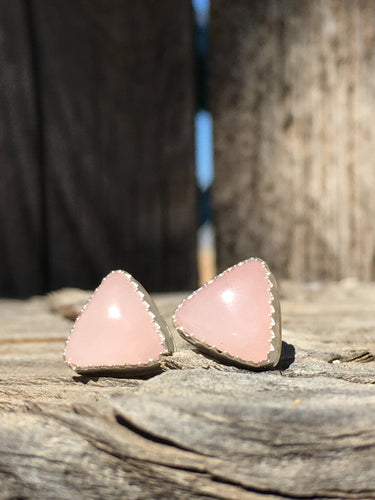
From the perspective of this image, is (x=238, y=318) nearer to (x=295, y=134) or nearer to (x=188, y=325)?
(x=188, y=325)

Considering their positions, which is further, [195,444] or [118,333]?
[118,333]

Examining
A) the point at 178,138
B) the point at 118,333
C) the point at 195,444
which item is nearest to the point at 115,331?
the point at 118,333

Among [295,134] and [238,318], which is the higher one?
[295,134]

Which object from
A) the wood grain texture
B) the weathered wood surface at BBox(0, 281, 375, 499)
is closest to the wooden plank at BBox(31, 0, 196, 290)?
the wood grain texture

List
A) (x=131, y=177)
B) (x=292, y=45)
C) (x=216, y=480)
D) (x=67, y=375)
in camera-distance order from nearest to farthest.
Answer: (x=216, y=480) < (x=67, y=375) < (x=292, y=45) < (x=131, y=177)

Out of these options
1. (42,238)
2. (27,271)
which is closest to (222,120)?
(42,238)

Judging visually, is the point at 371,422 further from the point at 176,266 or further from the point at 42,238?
the point at 42,238

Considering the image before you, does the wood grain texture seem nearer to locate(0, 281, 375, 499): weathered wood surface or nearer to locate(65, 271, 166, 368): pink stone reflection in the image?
locate(65, 271, 166, 368): pink stone reflection
